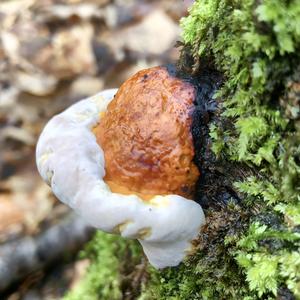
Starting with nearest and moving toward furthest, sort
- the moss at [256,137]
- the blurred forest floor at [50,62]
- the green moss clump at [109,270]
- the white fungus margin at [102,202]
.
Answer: the moss at [256,137]
the white fungus margin at [102,202]
the green moss clump at [109,270]
the blurred forest floor at [50,62]

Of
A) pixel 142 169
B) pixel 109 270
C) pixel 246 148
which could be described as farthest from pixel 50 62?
pixel 246 148

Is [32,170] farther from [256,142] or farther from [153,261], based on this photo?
[256,142]

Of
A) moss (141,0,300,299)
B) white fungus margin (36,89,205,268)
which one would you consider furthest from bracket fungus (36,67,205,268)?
moss (141,0,300,299)

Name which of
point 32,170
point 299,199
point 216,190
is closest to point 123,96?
point 216,190

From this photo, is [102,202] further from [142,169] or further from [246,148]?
[246,148]

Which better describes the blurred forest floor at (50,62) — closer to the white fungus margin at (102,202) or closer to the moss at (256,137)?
the white fungus margin at (102,202)

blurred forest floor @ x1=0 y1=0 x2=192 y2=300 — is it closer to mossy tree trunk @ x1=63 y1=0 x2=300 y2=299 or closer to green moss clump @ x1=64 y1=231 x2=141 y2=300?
green moss clump @ x1=64 y1=231 x2=141 y2=300

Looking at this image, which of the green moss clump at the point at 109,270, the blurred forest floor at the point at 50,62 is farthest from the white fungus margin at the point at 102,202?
the blurred forest floor at the point at 50,62

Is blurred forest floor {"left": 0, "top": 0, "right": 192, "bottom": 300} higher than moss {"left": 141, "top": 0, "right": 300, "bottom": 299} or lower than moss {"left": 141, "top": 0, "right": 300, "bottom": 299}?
lower
